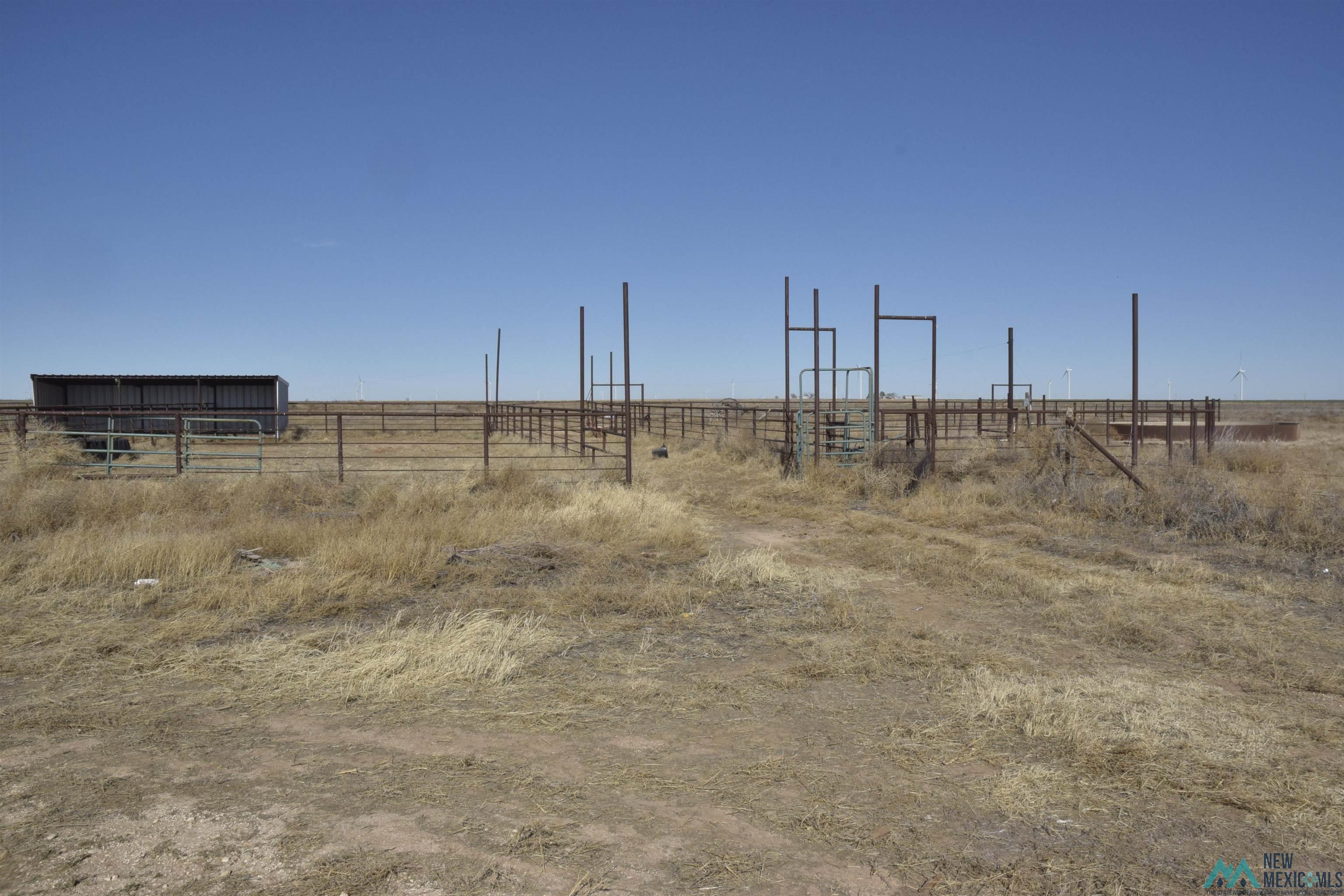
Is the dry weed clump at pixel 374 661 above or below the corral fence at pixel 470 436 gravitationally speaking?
below

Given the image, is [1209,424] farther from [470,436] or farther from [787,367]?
[470,436]

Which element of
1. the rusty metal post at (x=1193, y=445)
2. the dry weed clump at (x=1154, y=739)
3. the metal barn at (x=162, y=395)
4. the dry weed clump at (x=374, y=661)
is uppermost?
the metal barn at (x=162, y=395)

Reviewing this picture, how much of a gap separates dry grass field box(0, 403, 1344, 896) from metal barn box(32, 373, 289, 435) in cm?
2335

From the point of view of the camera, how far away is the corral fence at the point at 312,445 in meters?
15.7

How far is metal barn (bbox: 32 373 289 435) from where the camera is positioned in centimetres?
3148

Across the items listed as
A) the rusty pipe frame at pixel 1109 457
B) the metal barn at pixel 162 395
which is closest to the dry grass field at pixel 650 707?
the rusty pipe frame at pixel 1109 457

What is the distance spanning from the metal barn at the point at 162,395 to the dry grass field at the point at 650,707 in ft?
76.6

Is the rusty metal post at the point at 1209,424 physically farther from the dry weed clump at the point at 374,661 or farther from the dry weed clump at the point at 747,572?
the dry weed clump at the point at 374,661

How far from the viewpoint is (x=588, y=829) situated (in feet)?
12.1

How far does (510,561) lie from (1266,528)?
30.2ft

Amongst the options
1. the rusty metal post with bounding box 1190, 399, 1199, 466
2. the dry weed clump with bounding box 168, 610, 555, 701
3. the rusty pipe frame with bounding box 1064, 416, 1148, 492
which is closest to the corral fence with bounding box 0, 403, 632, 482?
the dry weed clump with bounding box 168, 610, 555, 701

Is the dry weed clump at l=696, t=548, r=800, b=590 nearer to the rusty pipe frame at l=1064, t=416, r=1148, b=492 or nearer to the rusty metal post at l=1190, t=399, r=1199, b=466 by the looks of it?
the rusty pipe frame at l=1064, t=416, r=1148, b=492

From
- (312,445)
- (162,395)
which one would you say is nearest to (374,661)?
(312,445)

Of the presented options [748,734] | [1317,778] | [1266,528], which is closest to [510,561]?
[748,734]
